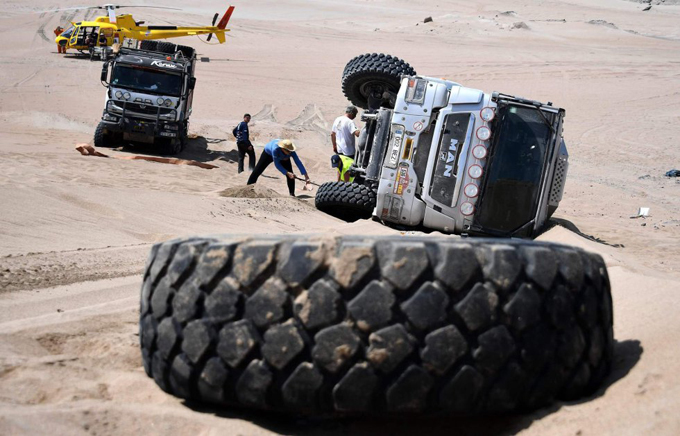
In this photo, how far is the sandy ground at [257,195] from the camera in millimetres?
2799

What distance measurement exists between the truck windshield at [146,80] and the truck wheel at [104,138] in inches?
45.7

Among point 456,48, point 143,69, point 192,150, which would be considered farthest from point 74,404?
point 456,48

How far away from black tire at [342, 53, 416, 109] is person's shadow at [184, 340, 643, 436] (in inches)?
363

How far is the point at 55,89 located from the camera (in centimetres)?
2794

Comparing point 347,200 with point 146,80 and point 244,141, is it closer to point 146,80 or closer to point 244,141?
point 244,141

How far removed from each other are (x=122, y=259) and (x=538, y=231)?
17.1ft

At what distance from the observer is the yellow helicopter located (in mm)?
34531

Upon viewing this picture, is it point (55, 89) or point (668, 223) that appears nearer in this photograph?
point (668, 223)

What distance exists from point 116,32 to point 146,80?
1898cm

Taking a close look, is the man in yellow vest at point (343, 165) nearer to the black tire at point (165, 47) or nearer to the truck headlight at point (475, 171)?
the truck headlight at point (475, 171)

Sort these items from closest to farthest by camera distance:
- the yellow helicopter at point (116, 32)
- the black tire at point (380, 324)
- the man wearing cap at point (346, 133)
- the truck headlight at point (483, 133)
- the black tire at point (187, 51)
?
the black tire at point (380, 324)
the truck headlight at point (483, 133)
the man wearing cap at point (346, 133)
the black tire at point (187, 51)
the yellow helicopter at point (116, 32)

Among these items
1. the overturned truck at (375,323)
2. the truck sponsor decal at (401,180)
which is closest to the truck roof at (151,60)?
the truck sponsor decal at (401,180)

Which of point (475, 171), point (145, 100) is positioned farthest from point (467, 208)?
point (145, 100)

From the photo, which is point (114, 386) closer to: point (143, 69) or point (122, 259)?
point (122, 259)
